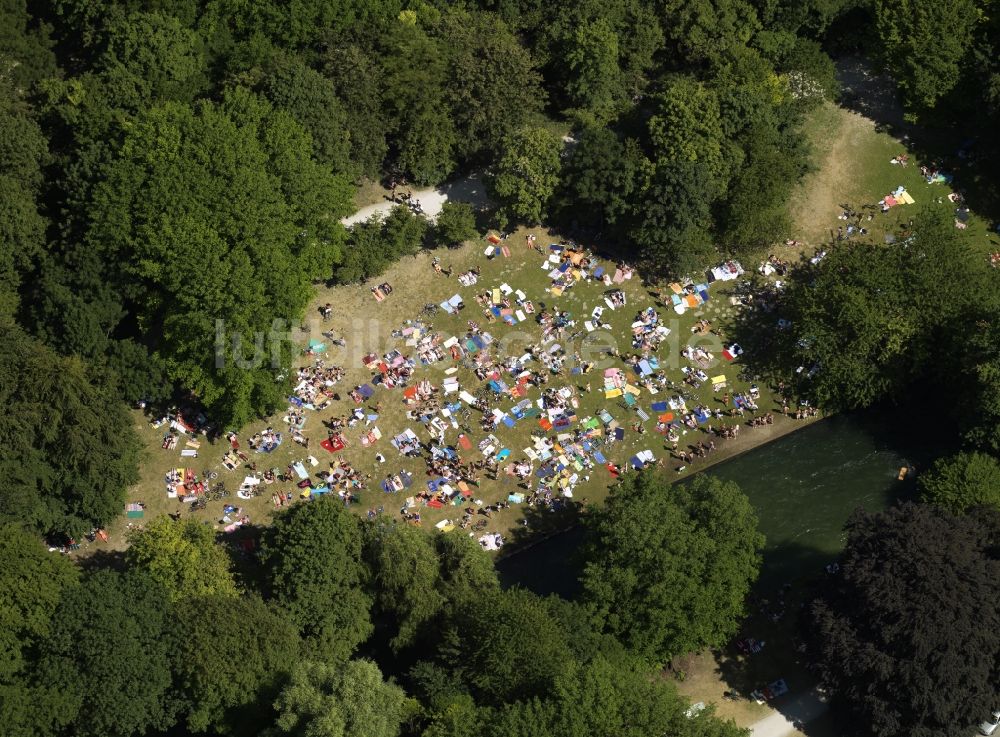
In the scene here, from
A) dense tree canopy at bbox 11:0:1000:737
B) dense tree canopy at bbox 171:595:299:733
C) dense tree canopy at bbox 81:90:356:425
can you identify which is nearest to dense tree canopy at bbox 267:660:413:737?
dense tree canopy at bbox 11:0:1000:737

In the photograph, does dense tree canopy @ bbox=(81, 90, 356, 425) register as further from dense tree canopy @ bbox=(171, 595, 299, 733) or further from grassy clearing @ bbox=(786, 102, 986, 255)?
grassy clearing @ bbox=(786, 102, 986, 255)

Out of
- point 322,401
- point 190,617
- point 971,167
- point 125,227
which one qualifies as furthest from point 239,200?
point 971,167

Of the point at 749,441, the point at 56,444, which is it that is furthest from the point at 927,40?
the point at 56,444

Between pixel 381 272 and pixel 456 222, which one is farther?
pixel 381 272

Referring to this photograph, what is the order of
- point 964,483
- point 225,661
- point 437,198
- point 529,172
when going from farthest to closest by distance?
point 437,198 → point 529,172 → point 964,483 → point 225,661

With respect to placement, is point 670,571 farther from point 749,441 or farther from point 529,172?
point 529,172

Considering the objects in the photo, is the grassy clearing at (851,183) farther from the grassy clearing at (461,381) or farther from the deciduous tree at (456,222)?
the deciduous tree at (456,222)

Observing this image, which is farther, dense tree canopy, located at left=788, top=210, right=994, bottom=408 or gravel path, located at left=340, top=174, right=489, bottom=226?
gravel path, located at left=340, top=174, right=489, bottom=226
